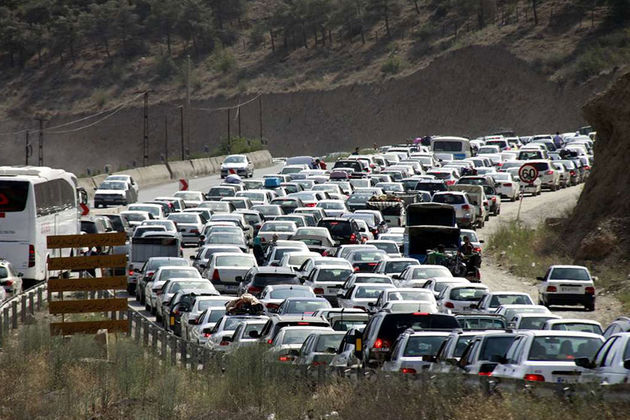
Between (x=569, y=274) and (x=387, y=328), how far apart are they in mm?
16260

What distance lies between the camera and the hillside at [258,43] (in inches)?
5315

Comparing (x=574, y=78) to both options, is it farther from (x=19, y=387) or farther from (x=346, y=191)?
(x=19, y=387)

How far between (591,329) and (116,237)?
9.31 meters

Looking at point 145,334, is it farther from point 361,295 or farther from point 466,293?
point 466,293

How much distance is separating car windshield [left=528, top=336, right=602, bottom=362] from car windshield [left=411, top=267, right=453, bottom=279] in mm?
17613

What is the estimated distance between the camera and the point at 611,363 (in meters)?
16.6

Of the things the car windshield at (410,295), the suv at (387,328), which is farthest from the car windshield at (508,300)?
the suv at (387,328)

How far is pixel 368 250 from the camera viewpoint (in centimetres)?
4116

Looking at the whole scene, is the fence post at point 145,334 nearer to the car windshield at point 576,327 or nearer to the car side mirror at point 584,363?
the car windshield at point 576,327

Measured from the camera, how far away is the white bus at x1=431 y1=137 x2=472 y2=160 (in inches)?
3322

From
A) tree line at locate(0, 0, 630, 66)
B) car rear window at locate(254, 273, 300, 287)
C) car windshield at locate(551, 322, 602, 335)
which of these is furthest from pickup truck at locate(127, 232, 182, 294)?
tree line at locate(0, 0, 630, 66)

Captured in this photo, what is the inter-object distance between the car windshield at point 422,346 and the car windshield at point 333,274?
15177 mm

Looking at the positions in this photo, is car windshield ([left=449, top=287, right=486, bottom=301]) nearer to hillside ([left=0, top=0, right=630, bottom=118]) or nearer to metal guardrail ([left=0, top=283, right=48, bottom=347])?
metal guardrail ([left=0, top=283, right=48, bottom=347])

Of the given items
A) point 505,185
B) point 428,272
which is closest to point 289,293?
point 428,272
